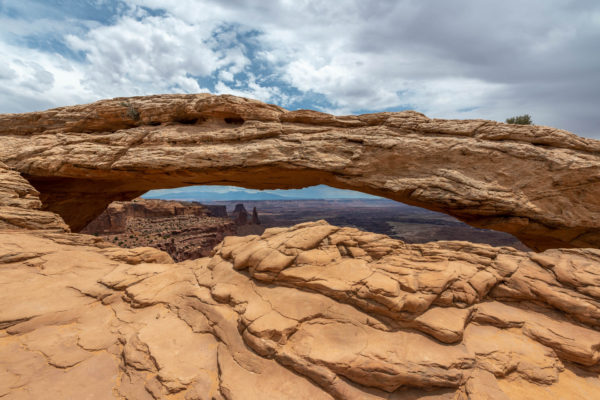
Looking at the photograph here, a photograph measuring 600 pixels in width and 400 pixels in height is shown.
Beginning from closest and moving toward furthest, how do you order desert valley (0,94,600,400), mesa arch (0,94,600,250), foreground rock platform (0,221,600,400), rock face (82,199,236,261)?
foreground rock platform (0,221,600,400), desert valley (0,94,600,400), mesa arch (0,94,600,250), rock face (82,199,236,261)

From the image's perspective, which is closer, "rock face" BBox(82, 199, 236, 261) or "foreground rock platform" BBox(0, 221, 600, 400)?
"foreground rock platform" BBox(0, 221, 600, 400)

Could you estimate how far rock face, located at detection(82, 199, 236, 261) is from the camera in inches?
1193

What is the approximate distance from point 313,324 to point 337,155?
899 cm

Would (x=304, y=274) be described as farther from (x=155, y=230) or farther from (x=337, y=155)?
(x=155, y=230)

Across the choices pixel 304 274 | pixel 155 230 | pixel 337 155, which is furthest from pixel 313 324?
pixel 155 230

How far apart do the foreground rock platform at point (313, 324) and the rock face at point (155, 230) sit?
74.1 ft

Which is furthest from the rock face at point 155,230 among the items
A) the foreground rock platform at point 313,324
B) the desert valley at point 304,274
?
the foreground rock platform at point 313,324

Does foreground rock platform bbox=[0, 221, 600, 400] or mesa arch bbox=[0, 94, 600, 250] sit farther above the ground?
mesa arch bbox=[0, 94, 600, 250]

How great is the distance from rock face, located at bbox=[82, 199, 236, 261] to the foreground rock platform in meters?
22.6

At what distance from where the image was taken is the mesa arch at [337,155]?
35.8 ft

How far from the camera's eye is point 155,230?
130 feet

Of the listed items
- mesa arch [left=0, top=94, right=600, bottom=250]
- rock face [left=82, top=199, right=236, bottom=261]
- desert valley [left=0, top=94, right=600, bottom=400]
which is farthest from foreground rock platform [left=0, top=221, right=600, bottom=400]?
rock face [left=82, top=199, right=236, bottom=261]

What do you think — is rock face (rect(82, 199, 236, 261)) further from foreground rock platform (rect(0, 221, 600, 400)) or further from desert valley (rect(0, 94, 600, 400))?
foreground rock platform (rect(0, 221, 600, 400))

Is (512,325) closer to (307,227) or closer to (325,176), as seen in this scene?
(307,227)
